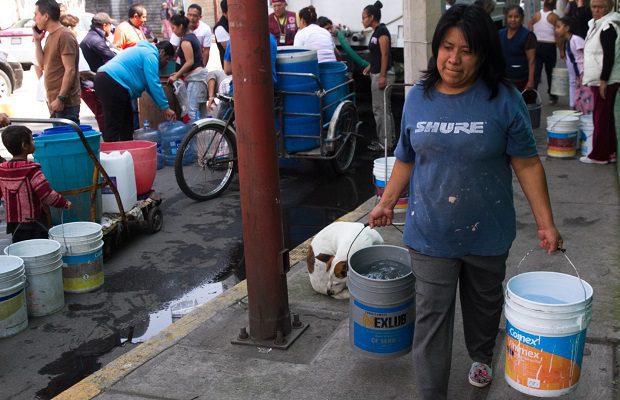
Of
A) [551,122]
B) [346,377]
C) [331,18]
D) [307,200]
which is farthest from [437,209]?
[331,18]

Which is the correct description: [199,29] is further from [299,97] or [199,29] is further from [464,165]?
[464,165]

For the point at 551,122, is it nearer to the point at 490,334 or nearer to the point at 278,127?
the point at 278,127

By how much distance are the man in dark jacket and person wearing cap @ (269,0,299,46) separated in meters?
2.88

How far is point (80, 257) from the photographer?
5.52 meters

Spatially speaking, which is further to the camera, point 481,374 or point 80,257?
point 80,257

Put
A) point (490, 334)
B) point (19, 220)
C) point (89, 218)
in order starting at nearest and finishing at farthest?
point (490, 334) < point (19, 220) < point (89, 218)

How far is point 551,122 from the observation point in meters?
8.38

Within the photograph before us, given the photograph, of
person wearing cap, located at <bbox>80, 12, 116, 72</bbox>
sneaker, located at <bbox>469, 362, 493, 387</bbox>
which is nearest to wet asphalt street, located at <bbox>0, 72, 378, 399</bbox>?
sneaker, located at <bbox>469, 362, 493, 387</bbox>

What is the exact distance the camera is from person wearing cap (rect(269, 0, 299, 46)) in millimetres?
11867

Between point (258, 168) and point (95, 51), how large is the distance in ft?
22.6

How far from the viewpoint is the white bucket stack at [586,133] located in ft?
26.7

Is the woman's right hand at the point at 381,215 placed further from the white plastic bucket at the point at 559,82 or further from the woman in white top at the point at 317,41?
the white plastic bucket at the point at 559,82

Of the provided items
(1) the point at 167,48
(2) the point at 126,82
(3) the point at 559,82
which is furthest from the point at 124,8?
(2) the point at 126,82

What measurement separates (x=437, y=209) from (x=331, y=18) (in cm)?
1024
